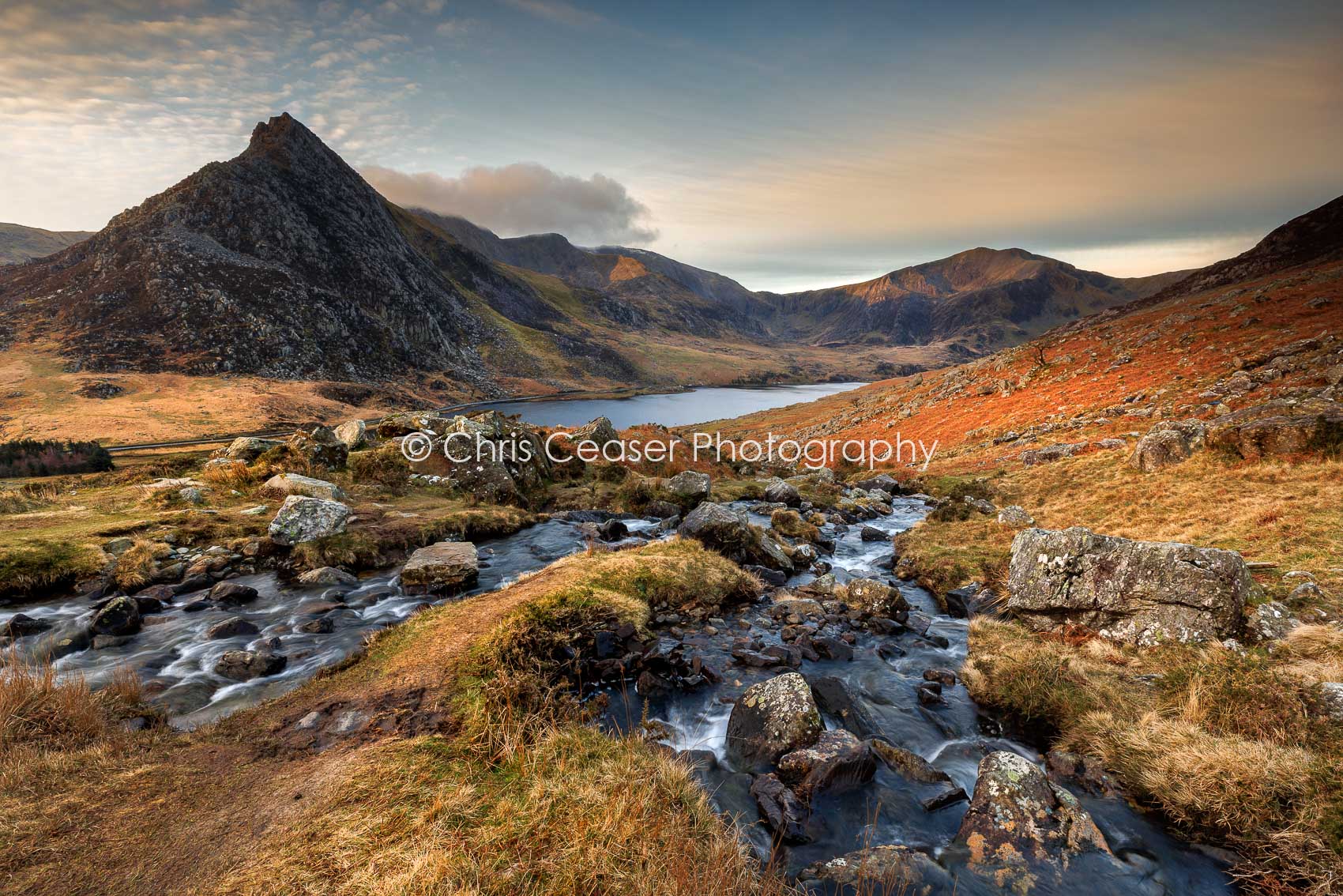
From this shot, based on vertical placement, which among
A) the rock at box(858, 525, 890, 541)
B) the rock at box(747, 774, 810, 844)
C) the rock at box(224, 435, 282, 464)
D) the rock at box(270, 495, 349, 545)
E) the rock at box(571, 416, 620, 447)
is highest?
the rock at box(224, 435, 282, 464)

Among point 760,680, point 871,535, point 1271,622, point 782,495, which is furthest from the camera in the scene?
point 782,495

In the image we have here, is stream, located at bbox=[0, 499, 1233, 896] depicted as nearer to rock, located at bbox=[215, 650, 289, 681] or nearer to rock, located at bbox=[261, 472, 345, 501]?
rock, located at bbox=[215, 650, 289, 681]

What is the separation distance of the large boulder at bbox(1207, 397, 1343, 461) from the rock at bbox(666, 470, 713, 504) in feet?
79.1

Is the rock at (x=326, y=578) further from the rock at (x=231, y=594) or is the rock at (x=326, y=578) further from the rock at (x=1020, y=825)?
the rock at (x=1020, y=825)

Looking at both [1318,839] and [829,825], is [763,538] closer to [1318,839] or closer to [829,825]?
[829,825]

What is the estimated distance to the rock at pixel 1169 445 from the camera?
78.9ft

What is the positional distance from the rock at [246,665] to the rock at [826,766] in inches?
492

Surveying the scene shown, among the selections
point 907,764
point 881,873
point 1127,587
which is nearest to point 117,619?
point 881,873

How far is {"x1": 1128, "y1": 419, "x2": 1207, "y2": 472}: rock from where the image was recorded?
24.1m

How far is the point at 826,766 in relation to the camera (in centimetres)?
900

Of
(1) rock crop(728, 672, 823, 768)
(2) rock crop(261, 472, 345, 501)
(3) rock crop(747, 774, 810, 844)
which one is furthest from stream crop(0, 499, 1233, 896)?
(2) rock crop(261, 472, 345, 501)

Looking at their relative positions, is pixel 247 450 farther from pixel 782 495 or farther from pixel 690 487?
pixel 782 495

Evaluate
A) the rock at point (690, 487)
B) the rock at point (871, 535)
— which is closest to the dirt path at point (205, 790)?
the rock at point (871, 535)

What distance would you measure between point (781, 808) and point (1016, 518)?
19936 mm
